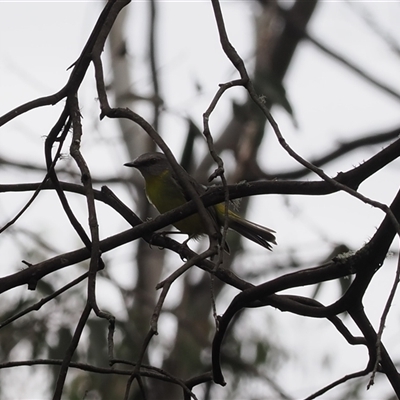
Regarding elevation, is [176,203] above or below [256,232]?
above

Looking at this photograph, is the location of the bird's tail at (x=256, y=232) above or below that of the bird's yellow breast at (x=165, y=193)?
below

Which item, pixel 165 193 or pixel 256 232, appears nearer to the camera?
pixel 256 232

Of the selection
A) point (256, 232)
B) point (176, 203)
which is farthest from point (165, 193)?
point (256, 232)

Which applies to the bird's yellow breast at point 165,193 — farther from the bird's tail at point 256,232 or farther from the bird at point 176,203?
the bird's tail at point 256,232

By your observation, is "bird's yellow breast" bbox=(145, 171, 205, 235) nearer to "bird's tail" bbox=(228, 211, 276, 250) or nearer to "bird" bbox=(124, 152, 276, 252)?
"bird" bbox=(124, 152, 276, 252)

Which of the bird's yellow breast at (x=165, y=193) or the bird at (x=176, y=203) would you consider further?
the bird's yellow breast at (x=165, y=193)

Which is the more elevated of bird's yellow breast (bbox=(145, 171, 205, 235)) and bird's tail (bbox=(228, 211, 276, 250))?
bird's yellow breast (bbox=(145, 171, 205, 235))

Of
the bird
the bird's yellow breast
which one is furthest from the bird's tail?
the bird's yellow breast

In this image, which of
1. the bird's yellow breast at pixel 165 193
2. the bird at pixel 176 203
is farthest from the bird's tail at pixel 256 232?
the bird's yellow breast at pixel 165 193

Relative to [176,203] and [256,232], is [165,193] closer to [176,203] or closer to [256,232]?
[176,203]

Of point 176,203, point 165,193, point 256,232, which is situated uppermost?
point 165,193

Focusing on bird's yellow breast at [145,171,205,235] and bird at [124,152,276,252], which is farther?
bird's yellow breast at [145,171,205,235]

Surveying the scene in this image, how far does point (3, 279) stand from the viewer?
1.72 metres

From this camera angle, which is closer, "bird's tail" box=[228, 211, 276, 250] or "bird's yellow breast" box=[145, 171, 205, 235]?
"bird's tail" box=[228, 211, 276, 250]
